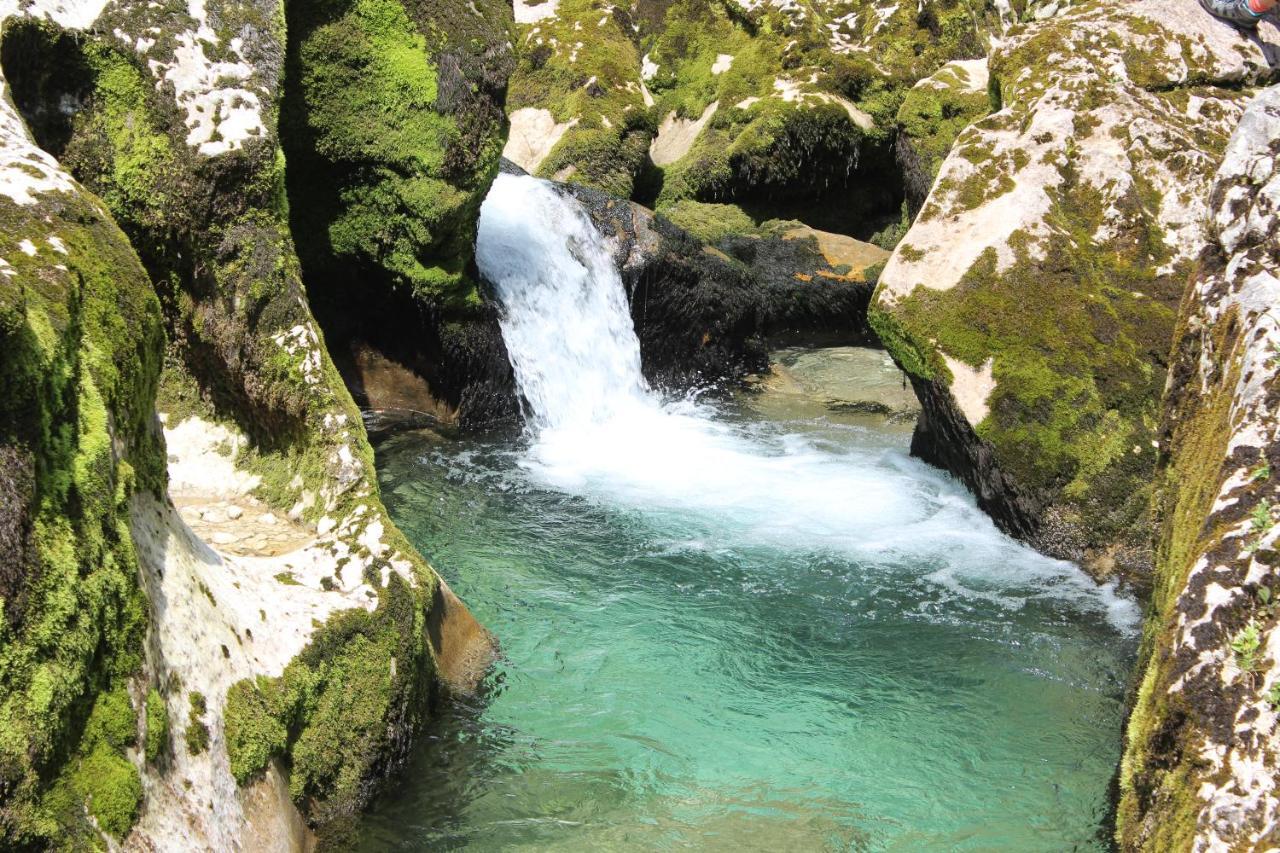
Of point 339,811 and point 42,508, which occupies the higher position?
point 42,508

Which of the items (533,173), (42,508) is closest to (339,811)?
(42,508)

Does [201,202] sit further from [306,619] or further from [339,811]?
[339,811]

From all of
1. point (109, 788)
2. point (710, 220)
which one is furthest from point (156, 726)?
point (710, 220)

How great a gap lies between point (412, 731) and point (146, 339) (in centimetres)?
247

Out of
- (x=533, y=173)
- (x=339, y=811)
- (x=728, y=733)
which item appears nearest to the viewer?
(x=339, y=811)

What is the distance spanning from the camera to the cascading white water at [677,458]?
30.6 ft

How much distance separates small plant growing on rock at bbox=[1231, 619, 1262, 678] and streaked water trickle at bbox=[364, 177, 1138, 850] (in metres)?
2.09

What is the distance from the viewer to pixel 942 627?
8117 millimetres

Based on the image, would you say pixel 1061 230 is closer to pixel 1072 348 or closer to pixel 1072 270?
pixel 1072 270

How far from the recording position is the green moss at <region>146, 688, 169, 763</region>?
4297mm

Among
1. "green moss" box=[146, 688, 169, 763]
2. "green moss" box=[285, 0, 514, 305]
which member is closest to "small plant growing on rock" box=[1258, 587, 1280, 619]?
"green moss" box=[146, 688, 169, 763]

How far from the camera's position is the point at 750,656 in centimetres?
770

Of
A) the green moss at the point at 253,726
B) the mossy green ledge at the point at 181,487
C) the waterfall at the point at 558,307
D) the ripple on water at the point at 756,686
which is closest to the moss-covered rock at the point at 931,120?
the waterfall at the point at 558,307

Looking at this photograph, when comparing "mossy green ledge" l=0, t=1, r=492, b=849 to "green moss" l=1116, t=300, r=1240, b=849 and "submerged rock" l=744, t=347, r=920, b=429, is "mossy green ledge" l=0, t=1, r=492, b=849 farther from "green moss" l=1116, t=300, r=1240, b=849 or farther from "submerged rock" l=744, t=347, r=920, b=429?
"submerged rock" l=744, t=347, r=920, b=429
